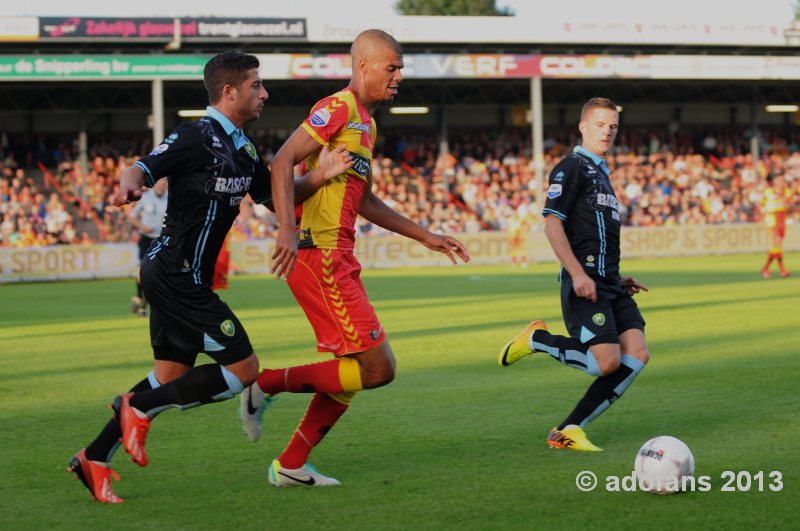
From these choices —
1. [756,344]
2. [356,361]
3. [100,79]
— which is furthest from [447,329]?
[100,79]

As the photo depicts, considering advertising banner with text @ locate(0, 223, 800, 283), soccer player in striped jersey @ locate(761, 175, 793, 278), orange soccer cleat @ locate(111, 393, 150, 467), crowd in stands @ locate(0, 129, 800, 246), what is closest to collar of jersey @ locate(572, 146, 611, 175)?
orange soccer cleat @ locate(111, 393, 150, 467)

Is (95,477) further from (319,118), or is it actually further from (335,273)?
(319,118)

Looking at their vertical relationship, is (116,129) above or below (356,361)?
above

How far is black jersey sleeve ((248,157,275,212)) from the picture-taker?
590 cm

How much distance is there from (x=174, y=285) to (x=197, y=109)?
1505 inches

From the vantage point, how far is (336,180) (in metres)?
5.87

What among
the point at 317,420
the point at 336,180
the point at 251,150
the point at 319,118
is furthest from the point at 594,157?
the point at 317,420

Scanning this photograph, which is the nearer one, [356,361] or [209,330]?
[209,330]

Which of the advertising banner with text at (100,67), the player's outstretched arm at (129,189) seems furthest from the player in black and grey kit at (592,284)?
the advertising banner with text at (100,67)

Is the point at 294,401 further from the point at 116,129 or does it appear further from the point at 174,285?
the point at 116,129

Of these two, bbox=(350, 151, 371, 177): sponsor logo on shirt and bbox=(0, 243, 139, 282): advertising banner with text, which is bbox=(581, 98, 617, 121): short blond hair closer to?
bbox=(350, 151, 371, 177): sponsor logo on shirt

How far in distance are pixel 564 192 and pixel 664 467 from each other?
2.06 m

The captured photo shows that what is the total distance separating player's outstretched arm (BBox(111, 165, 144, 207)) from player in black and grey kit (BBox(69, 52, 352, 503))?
111 millimetres

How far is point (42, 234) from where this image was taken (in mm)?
32844
